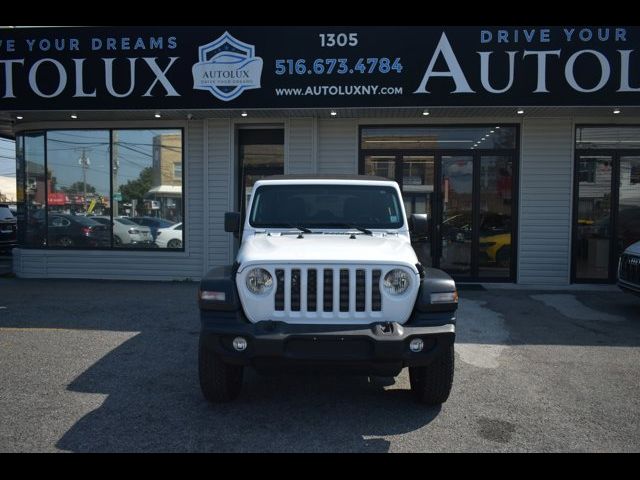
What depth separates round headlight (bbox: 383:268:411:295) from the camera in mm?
4203

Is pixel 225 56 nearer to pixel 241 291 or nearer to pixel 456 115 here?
pixel 456 115

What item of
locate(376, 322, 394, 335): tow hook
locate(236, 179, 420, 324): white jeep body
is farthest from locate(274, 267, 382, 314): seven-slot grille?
locate(376, 322, 394, 335): tow hook

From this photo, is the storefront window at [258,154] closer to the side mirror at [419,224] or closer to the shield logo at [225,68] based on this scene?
the shield logo at [225,68]

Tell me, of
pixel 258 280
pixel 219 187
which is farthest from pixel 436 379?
pixel 219 187

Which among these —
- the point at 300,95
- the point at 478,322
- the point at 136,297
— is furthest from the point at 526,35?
the point at 136,297

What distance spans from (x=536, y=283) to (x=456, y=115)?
3.69 m

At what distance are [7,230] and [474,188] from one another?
13.5 m

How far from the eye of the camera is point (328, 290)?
4.18 metres

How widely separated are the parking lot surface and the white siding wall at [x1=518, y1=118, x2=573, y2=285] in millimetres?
2860

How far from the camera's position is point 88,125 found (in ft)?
37.3

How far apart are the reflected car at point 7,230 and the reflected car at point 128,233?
254 inches

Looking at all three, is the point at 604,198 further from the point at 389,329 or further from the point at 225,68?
the point at 389,329

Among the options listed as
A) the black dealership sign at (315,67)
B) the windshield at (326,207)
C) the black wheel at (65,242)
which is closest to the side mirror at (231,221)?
the windshield at (326,207)

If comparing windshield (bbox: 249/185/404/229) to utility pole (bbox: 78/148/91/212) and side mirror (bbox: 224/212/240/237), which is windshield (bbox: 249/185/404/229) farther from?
utility pole (bbox: 78/148/91/212)
